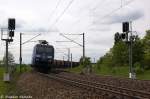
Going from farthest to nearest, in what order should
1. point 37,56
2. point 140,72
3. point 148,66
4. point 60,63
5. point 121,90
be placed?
point 60,63 < point 148,66 < point 140,72 < point 37,56 < point 121,90

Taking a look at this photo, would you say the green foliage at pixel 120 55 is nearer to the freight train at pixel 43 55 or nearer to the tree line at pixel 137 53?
the tree line at pixel 137 53

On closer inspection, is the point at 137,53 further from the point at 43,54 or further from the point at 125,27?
the point at 125,27

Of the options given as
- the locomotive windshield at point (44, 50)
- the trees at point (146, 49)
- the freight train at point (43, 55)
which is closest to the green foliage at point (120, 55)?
the trees at point (146, 49)

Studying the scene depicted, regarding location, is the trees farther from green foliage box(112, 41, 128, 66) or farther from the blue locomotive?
the blue locomotive

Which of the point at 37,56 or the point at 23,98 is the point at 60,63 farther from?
the point at 23,98

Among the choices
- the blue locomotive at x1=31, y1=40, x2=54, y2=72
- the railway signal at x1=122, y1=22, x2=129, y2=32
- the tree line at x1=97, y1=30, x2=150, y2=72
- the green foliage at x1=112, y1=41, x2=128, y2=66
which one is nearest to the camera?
the railway signal at x1=122, y1=22, x2=129, y2=32

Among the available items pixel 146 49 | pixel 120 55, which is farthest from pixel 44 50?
pixel 120 55

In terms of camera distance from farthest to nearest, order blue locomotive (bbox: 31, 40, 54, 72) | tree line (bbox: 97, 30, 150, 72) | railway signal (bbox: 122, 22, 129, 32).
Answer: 1. tree line (bbox: 97, 30, 150, 72)
2. blue locomotive (bbox: 31, 40, 54, 72)
3. railway signal (bbox: 122, 22, 129, 32)

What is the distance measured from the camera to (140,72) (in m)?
57.6

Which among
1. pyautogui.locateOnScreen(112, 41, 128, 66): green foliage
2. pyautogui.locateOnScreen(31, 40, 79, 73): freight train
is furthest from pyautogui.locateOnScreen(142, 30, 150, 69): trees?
pyautogui.locateOnScreen(31, 40, 79, 73): freight train

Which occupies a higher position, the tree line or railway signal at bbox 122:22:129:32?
railway signal at bbox 122:22:129:32

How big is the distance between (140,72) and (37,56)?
1715 centimetres

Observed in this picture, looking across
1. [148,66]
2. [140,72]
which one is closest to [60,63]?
[148,66]

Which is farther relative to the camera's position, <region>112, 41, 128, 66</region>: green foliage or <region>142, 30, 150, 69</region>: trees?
<region>112, 41, 128, 66</region>: green foliage
